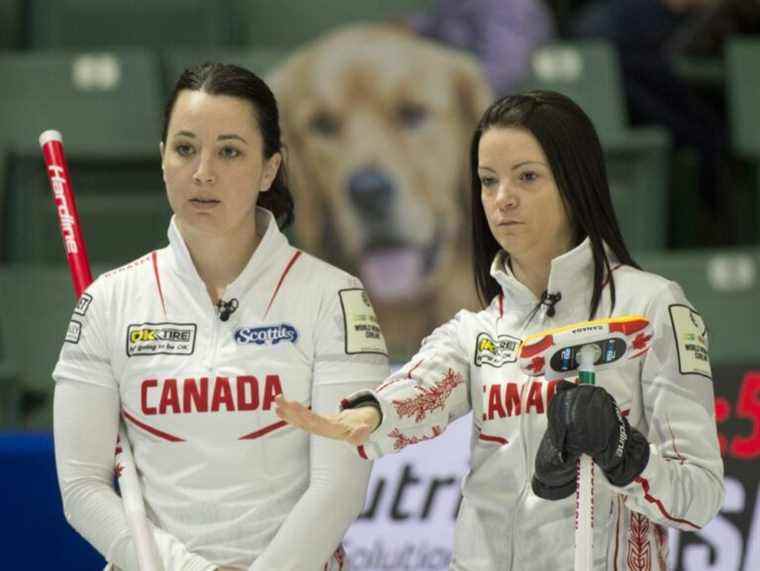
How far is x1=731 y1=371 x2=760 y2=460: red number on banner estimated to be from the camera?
3.70 m

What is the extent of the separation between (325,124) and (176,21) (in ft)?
2.82

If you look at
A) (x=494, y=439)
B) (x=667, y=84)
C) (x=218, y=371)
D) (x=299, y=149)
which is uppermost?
(x=667, y=84)

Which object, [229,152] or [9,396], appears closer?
[229,152]

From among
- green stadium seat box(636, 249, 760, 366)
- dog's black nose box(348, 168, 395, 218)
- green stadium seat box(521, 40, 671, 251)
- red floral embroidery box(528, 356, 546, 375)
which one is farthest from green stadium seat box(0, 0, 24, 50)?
red floral embroidery box(528, 356, 546, 375)

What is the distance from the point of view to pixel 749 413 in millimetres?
3771

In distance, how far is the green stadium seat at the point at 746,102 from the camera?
18.1 feet

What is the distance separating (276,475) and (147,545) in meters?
0.24

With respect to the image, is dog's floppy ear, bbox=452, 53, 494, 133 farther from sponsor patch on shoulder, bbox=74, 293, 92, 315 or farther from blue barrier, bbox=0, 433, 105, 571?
sponsor patch on shoulder, bbox=74, 293, 92, 315

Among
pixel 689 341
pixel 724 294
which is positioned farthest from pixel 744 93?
pixel 689 341

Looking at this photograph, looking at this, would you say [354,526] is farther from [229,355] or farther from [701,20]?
[701,20]

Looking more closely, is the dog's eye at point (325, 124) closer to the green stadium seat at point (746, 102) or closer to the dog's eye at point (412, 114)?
the dog's eye at point (412, 114)

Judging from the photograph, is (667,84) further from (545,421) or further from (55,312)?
(545,421)

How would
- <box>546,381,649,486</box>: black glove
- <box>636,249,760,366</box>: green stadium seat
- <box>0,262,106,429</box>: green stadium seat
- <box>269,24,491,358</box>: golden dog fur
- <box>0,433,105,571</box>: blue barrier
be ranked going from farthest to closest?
<box>269,24,491,358</box>: golden dog fur → <box>636,249,760,366</box>: green stadium seat → <box>0,262,106,429</box>: green stadium seat → <box>0,433,105,571</box>: blue barrier → <box>546,381,649,486</box>: black glove

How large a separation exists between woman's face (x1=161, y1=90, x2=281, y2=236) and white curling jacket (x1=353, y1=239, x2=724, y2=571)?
410 mm
